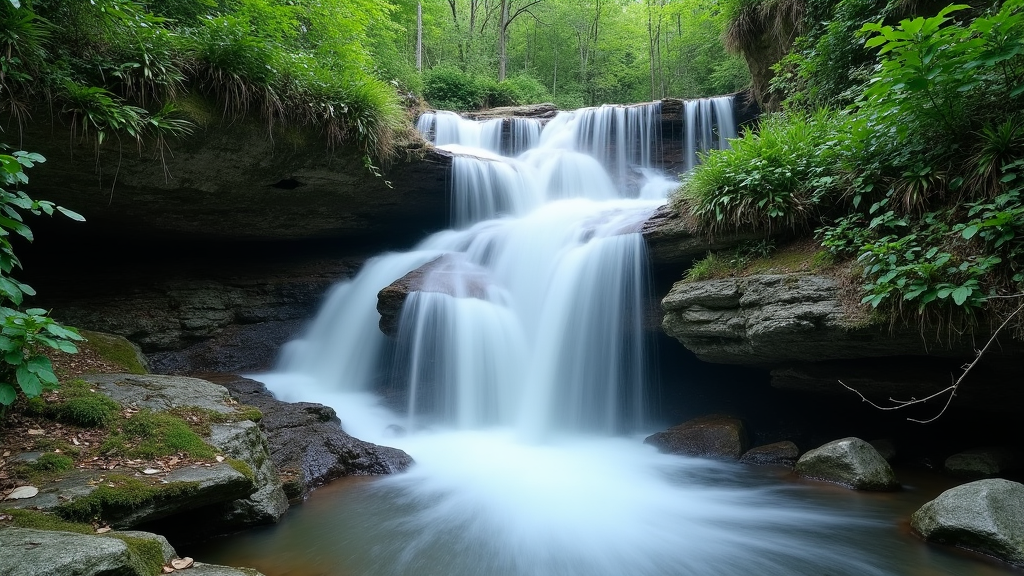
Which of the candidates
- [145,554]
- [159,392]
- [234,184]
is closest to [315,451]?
[159,392]

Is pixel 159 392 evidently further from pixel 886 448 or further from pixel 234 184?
pixel 886 448

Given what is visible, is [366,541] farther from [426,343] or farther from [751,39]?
[751,39]

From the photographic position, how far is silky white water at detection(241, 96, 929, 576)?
→ 3.89 metres

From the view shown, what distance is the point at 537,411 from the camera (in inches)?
282

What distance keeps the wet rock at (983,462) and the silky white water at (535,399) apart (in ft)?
6.25

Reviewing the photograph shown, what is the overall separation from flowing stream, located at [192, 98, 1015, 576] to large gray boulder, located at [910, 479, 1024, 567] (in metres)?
0.20

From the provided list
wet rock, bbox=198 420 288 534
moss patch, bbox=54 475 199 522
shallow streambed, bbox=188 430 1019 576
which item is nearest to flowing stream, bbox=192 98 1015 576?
shallow streambed, bbox=188 430 1019 576

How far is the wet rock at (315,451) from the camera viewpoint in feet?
16.0

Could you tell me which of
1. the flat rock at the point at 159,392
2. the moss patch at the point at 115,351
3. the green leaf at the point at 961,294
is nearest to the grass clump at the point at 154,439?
the flat rock at the point at 159,392

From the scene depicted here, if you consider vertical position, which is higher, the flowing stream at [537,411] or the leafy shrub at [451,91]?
the leafy shrub at [451,91]

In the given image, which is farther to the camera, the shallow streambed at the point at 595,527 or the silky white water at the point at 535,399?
the silky white water at the point at 535,399

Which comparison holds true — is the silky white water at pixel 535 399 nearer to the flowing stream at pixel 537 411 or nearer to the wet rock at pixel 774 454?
the flowing stream at pixel 537 411

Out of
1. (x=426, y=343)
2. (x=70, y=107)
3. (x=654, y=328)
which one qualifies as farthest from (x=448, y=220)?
(x=70, y=107)

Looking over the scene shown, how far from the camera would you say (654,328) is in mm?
7156
